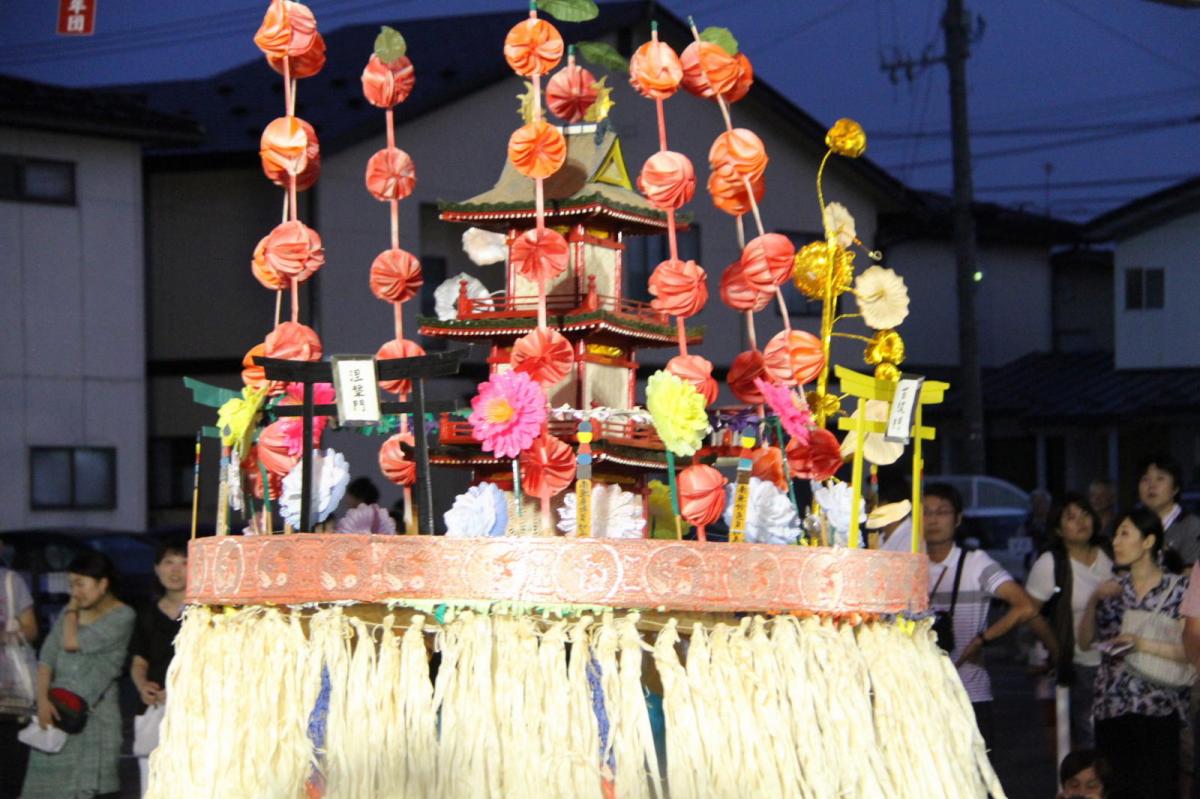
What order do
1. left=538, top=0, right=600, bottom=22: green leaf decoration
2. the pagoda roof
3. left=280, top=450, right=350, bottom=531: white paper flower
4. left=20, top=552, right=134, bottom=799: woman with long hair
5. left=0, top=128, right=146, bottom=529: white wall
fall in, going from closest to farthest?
1. left=280, top=450, right=350, bottom=531: white paper flower
2. left=538, top=0, right=600, bottom=22: green leaf decoration
3. the pagoda roof
4. left=20, top=552, right=134, bottom=799: woman with long hair
5. left=0, top=128, right=146, bottom=529: white wall

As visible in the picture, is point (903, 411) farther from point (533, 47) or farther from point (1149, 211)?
point (1149, 211)

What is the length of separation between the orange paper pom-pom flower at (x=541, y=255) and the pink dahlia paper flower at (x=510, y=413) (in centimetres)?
48

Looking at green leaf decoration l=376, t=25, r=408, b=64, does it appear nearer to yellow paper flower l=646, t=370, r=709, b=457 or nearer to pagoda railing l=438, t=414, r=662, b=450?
pagoda railing l=438, t=414, r=662, b=450

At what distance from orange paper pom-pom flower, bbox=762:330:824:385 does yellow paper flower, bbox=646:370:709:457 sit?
59 cm

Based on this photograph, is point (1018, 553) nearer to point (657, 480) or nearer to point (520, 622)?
point (657, 480)

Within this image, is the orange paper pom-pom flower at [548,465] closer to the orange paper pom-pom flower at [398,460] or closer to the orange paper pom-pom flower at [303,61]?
the orange paper pom-pom flower at [398,460]

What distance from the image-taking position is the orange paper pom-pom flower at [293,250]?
4828mm

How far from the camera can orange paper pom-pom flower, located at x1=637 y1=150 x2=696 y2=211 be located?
473 centimetres

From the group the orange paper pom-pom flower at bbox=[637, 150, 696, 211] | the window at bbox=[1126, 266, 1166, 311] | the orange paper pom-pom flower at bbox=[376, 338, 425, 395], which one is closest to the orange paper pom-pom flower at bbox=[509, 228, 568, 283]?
the orange paper pom-pom flower at bbox=[637, 150, 696, 211]

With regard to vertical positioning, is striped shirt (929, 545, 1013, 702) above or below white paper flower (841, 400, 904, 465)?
below

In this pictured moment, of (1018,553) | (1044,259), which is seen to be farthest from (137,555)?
(1044,259)

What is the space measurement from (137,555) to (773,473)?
12860 millimetres

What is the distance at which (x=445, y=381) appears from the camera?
21.0 meters

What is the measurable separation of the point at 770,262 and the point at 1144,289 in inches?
943
